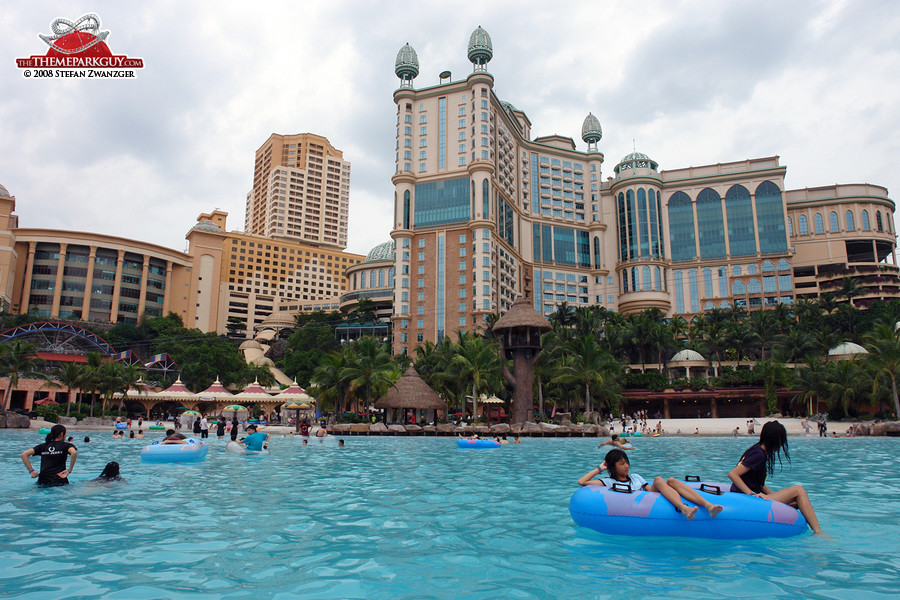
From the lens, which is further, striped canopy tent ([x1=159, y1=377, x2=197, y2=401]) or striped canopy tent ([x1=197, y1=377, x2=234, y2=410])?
striped canopy tent ([x1=197, y1=377, x2=234, y2=410])

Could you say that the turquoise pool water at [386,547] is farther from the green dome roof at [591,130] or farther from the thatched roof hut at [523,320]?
the green dome roof at [591,130]

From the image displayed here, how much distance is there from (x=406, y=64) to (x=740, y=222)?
58134mm

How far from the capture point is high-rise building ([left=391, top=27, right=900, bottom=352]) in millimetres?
84000

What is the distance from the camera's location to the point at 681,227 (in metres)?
99.7

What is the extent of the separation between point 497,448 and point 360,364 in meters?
15.7

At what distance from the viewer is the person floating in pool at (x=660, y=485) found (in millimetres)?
7648

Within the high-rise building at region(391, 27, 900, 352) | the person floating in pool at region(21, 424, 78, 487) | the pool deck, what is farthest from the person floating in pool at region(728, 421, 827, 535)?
the high-rise building at region(391, 27, 900, 352)

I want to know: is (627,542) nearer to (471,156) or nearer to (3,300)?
(471,156)

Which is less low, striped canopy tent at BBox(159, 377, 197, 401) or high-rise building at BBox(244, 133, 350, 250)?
high-rise building at BBox(244, 133, 350, 250)

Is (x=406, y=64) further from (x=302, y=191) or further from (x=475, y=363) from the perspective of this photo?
(x=302, y=191)

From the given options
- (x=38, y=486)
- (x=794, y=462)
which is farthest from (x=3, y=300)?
(x=794, y=462)

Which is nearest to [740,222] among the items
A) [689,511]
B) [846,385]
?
[846,385]

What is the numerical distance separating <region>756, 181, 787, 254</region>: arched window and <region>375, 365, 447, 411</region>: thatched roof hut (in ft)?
244

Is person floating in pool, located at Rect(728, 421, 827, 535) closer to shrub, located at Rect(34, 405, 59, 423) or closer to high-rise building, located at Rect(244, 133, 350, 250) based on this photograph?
shrub, located at Rect(34, 405, 59, 423)
